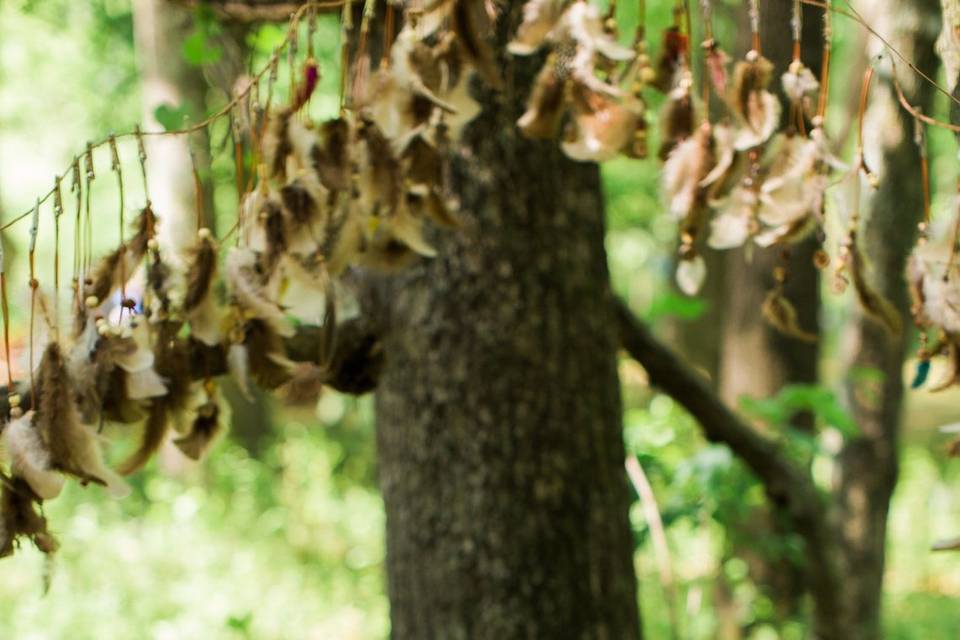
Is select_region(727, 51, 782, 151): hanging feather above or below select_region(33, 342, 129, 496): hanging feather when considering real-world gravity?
above

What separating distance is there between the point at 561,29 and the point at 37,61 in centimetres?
863

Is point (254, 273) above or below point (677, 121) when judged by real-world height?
below

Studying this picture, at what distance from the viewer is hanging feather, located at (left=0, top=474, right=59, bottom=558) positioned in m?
1.42

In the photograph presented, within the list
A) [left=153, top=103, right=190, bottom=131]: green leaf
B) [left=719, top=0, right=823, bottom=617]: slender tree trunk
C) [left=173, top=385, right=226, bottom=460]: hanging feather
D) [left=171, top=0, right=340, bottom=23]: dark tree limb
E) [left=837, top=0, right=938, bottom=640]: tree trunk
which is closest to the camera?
[left=173, top=385, right=226, bottom=460]: hanging feather

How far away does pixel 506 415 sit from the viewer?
2.24 metres

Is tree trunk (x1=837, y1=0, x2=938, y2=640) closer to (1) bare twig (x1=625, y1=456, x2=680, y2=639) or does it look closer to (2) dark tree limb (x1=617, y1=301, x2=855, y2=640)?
(2) dark tree limb (x1=617, y1=301, x2=855, y2=640)

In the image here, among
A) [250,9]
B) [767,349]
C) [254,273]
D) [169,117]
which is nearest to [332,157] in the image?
[254,273]

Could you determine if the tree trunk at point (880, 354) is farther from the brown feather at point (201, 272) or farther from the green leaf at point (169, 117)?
the brown feather at point (201, 272)

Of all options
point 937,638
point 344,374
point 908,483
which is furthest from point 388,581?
point 908,483

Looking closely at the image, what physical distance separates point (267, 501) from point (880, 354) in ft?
14.6

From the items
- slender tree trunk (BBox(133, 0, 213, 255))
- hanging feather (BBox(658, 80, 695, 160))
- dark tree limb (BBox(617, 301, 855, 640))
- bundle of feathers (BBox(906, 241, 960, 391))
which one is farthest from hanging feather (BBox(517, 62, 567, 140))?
slender tree trunk (BBox(133, 0, 213, 255))

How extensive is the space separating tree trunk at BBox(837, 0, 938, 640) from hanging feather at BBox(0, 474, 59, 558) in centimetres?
319

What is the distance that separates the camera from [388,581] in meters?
2.42

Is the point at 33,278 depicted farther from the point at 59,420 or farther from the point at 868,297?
the point at 868,297
